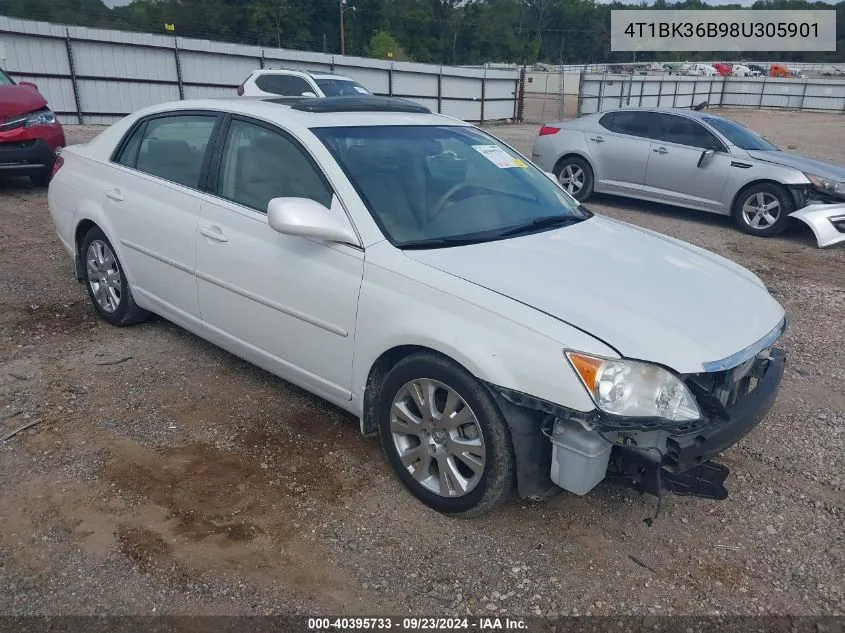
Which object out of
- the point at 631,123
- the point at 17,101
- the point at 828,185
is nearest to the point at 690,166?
the point at 631,123

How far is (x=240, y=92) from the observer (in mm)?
13500

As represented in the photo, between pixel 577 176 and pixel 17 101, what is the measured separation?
760 centimetres

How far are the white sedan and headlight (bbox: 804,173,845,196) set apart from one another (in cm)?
568

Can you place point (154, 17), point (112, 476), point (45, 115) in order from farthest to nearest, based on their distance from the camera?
1. point (154, 17)
2. point (45, 115)
3. point (112, 476)

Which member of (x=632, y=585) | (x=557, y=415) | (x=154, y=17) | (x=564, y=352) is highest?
(x=154, y=17)

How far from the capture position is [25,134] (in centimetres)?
815

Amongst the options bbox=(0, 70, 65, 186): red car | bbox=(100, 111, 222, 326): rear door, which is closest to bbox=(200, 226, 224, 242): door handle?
bbox=(100, 111, 222, 326): rear door

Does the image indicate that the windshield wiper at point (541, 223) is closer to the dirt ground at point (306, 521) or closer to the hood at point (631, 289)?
the hood at point (631, 289)

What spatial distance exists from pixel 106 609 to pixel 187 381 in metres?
1.84

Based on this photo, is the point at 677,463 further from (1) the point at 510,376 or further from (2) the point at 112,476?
(2) the point at 112,476

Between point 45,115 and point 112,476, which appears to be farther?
point 45,115

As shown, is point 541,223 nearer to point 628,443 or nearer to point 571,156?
point 628,443

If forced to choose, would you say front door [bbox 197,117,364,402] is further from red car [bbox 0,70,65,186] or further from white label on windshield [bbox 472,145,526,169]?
red car [bbox 0,70,65,186]

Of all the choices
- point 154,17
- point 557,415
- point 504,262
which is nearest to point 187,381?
point 504,262
